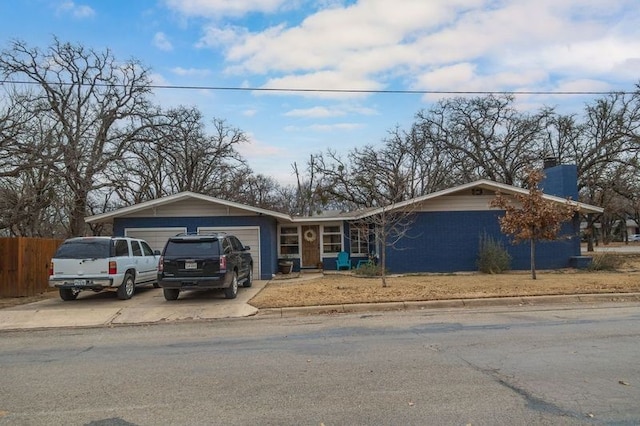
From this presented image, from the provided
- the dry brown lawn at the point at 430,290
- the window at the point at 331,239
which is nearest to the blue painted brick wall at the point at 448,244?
the window at the point at 331,239

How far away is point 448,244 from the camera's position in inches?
853

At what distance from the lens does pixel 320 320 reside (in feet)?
35.1

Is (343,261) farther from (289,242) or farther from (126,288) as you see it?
(126,288)

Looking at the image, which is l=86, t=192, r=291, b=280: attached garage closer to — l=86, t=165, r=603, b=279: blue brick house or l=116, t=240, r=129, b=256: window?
l=86, t=165, r=603, b=279: blue brick house

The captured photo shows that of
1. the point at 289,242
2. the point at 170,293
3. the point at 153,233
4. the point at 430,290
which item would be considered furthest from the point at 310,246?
the point at 170,293

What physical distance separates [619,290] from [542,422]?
35.5ft

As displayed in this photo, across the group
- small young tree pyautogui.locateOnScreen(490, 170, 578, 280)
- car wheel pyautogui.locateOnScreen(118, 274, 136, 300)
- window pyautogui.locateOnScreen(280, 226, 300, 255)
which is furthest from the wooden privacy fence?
small young tree pyautogui.locateOnScreen(490, 170, 578, 280)

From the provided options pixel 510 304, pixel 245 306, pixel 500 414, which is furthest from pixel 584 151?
pixel 500 414

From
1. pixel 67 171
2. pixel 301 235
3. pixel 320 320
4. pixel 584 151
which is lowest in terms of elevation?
pixel 320 320

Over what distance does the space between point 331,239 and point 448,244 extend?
5.73 meters

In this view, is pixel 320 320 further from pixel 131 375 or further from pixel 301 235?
pixel 301 235

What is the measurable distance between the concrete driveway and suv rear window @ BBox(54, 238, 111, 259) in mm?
1292

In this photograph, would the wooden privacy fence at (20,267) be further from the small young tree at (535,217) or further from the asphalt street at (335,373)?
the small young tree at (535,217)

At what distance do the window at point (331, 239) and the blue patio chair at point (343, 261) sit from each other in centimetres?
53
